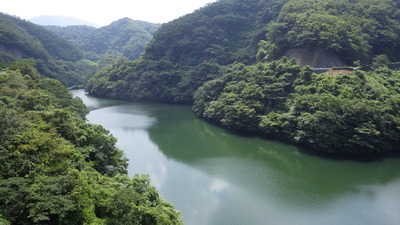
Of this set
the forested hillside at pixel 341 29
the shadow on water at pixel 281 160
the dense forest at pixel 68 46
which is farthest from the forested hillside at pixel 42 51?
the forested hillside at pixel 341 29

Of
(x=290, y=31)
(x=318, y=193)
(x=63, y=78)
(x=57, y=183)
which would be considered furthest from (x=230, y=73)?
(x=63, y=78)

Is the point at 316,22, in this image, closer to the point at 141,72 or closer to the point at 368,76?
the point at 368,76

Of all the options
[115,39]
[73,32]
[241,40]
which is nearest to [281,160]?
[241,40]

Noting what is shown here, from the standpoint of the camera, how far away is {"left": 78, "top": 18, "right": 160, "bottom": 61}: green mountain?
118000 mm

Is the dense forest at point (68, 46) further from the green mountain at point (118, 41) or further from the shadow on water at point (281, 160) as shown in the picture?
the shadow on water at point (281, 160)

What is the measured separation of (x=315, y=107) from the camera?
2786 cm

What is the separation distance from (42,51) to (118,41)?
5797 centimetres

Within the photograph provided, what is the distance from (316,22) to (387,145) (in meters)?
20.7

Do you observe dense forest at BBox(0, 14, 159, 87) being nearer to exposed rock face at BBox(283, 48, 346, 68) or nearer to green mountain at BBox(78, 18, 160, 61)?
green mountain at BBox(78, 18, 160, 61)

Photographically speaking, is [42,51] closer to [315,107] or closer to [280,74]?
[280,74]

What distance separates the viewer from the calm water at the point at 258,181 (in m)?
17.2

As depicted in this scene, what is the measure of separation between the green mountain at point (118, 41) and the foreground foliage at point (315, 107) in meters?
84.7

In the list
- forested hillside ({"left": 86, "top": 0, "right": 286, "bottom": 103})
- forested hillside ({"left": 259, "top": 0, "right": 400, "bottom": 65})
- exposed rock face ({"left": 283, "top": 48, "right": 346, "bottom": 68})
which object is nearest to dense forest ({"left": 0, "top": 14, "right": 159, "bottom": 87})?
forested hillside ({"left": 86, "top": 0, "right": 286, "bottom": 103})

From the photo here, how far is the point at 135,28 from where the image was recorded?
5458 inches
